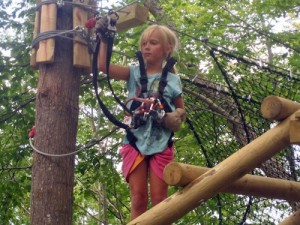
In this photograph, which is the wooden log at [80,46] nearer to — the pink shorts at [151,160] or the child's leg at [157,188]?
the pink shorts at [151,160]

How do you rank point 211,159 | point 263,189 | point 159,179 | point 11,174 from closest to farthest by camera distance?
point 159,179, point 263,189, point 211,159, point 11,174

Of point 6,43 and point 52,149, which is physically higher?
point 6,43

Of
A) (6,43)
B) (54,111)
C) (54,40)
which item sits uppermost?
(6,43)

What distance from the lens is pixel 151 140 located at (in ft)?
8.69

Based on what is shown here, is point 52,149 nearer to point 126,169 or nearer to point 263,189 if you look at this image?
point 126,169

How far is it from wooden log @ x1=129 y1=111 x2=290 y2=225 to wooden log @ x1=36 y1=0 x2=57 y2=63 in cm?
99

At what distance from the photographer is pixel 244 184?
2.67 meters

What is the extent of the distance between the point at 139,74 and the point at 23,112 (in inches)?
84.2

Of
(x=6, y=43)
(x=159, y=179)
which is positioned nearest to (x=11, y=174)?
(x=6, y=43)

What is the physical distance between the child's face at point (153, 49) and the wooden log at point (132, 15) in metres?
0.13

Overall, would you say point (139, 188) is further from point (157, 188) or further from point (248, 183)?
point (248, 183)

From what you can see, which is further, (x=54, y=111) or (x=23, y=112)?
(x=23, y=112)

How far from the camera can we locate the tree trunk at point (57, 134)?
8.89 feet

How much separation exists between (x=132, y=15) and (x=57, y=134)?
2.24 ft
